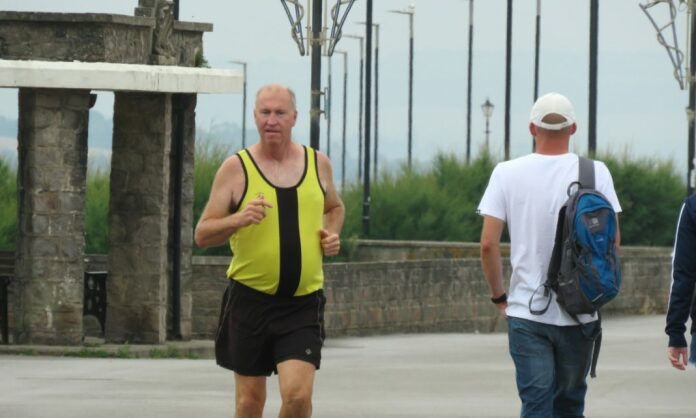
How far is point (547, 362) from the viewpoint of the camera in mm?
8703

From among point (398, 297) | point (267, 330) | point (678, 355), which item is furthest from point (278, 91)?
point (398, 297)

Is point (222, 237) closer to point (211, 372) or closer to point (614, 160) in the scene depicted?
point (211, 372)

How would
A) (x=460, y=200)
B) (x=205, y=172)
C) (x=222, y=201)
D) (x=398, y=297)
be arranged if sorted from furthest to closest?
(x=460, y=200) < (x=205, y=172) < (x=398, y=297) < (x=222, y=201)

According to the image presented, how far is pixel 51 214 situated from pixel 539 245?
460 inches

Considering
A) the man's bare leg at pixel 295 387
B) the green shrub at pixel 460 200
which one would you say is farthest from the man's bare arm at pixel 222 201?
the green shrub at pixel 460 200

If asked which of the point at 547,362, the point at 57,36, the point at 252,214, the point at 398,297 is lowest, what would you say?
the point at 398,297

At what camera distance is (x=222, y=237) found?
28.8 feet

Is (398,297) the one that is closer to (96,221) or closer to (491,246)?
(96,221)

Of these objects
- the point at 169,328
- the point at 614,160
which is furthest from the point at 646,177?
the point at 169,328

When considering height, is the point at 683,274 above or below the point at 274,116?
below

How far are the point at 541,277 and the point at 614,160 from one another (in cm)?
4034

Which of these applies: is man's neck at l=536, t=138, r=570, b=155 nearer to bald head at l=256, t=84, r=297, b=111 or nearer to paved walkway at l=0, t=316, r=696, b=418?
bald head at l=256, t=84, r=297, b=111

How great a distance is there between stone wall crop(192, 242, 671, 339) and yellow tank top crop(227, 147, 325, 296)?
1544 cm

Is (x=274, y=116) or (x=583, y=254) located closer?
(x=583, y=254)
